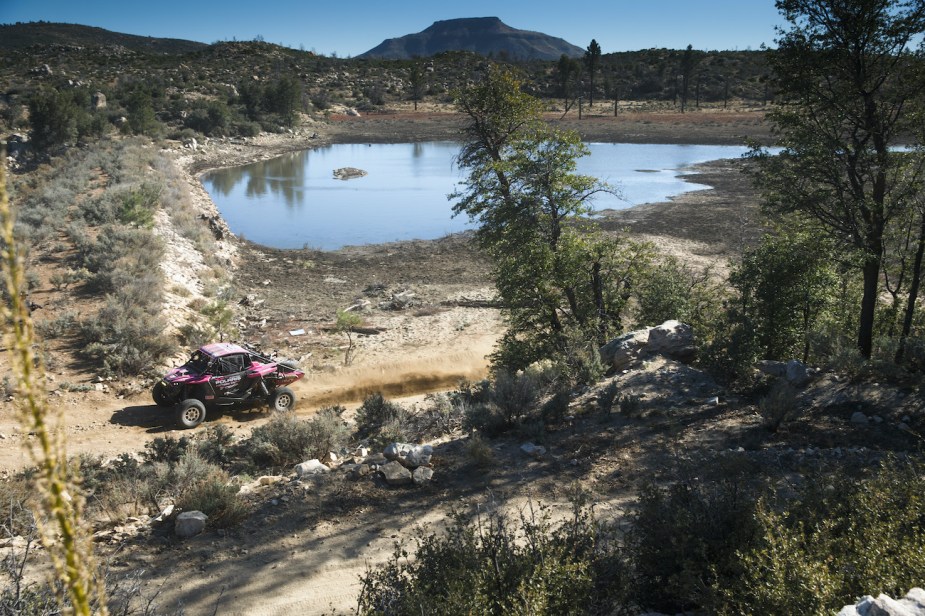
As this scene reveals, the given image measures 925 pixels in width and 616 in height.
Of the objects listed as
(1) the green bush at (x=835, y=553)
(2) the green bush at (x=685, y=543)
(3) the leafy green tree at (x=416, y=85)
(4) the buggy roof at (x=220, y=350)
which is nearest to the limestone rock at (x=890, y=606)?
(1) the green bush at (x=835, y=553)

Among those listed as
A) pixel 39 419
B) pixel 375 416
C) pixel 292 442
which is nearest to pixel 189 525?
pixel 292 442

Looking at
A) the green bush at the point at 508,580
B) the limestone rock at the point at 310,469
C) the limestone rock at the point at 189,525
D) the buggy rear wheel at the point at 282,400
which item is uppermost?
the green bush at the point at 508,580

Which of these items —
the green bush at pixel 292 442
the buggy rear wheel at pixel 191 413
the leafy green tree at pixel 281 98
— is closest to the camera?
the green bush at pixel 292 442

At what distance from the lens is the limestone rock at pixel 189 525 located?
25.6 ft

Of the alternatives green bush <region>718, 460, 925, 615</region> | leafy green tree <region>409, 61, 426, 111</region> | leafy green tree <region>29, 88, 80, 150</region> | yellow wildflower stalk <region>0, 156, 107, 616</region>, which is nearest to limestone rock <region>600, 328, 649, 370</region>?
green bush <region>718, 460, 925, 615</region>

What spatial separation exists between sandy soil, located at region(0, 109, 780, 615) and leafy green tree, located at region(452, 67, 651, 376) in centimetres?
320

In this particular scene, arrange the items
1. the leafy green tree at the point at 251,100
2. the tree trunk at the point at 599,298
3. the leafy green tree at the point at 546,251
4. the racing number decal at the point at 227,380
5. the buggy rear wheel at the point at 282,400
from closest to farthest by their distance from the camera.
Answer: the racing number decal at the point at 227,380 < the buggy rear wheel at the point at 282,400 < the leafy green tree at the point at 546,251 < the tree trunk at the point at 599,298 < the leafy green tree at the point at 251,100

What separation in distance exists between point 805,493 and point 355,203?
125 ft

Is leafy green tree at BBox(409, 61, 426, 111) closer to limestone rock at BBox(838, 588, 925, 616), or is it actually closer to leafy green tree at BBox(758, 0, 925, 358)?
leafy green tree at BBox(758, 0, 925, 358)

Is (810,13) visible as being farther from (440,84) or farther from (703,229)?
(440,84)

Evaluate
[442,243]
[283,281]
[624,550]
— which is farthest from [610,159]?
[624,550]

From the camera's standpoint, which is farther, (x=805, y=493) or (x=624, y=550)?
(x=805, y=493)

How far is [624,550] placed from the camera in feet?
18.8

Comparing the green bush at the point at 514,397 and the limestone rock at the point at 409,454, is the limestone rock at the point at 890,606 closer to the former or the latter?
the limestone rock at the point at 409,454
